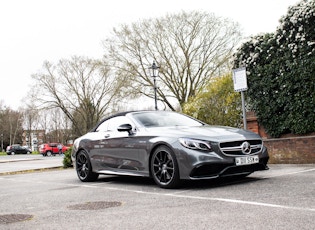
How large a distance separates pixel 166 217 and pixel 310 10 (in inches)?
323

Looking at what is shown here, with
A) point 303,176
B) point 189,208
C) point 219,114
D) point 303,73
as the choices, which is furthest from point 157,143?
point 219,114

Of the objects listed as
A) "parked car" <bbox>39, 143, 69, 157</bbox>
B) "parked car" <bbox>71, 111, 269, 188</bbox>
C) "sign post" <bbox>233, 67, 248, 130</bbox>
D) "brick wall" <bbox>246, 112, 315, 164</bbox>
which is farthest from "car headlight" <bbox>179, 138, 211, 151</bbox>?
"parked car" <bbox>39, 143, 69, 157</bbox>

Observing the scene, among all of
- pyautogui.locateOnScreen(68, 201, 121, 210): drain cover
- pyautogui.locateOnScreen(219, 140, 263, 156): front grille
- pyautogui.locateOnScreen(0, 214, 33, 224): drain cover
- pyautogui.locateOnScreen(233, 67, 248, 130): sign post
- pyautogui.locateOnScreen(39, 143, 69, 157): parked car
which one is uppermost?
pyautogui.locateOnScreen(233, 67, 248, 130): sign post

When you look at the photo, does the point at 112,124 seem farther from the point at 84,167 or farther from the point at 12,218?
the point at 12,218

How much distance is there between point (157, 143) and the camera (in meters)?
7.34

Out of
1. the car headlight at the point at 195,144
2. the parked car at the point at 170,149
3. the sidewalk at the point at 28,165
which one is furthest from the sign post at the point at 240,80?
the sidewalk at the point at 28,165

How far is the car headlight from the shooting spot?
683 cm

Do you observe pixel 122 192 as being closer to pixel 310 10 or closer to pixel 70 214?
pixel 70 214

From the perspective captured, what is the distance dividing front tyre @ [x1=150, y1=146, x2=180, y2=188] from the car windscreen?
0.87 m

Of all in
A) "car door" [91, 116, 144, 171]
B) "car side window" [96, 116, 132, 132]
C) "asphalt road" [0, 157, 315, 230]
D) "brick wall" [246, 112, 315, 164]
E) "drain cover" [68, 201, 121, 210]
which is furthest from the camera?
"brick wall" [246, 112, 315, 164]

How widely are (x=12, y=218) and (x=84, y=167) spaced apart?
13.7 feet

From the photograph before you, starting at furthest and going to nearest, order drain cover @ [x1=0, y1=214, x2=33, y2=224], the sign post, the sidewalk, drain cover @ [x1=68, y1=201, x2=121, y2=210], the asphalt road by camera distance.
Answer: the sidewalk → the sign post → drain cover @ [x1=68, y1=201, x2=121, y2=210] → drain cover @ [x1=0, y1=214, x2=33, y2=224] → the asphalt road

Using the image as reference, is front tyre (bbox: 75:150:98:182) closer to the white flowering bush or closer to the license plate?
the license plate

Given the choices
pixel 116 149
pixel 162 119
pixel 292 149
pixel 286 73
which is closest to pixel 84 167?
pixel 116 149
